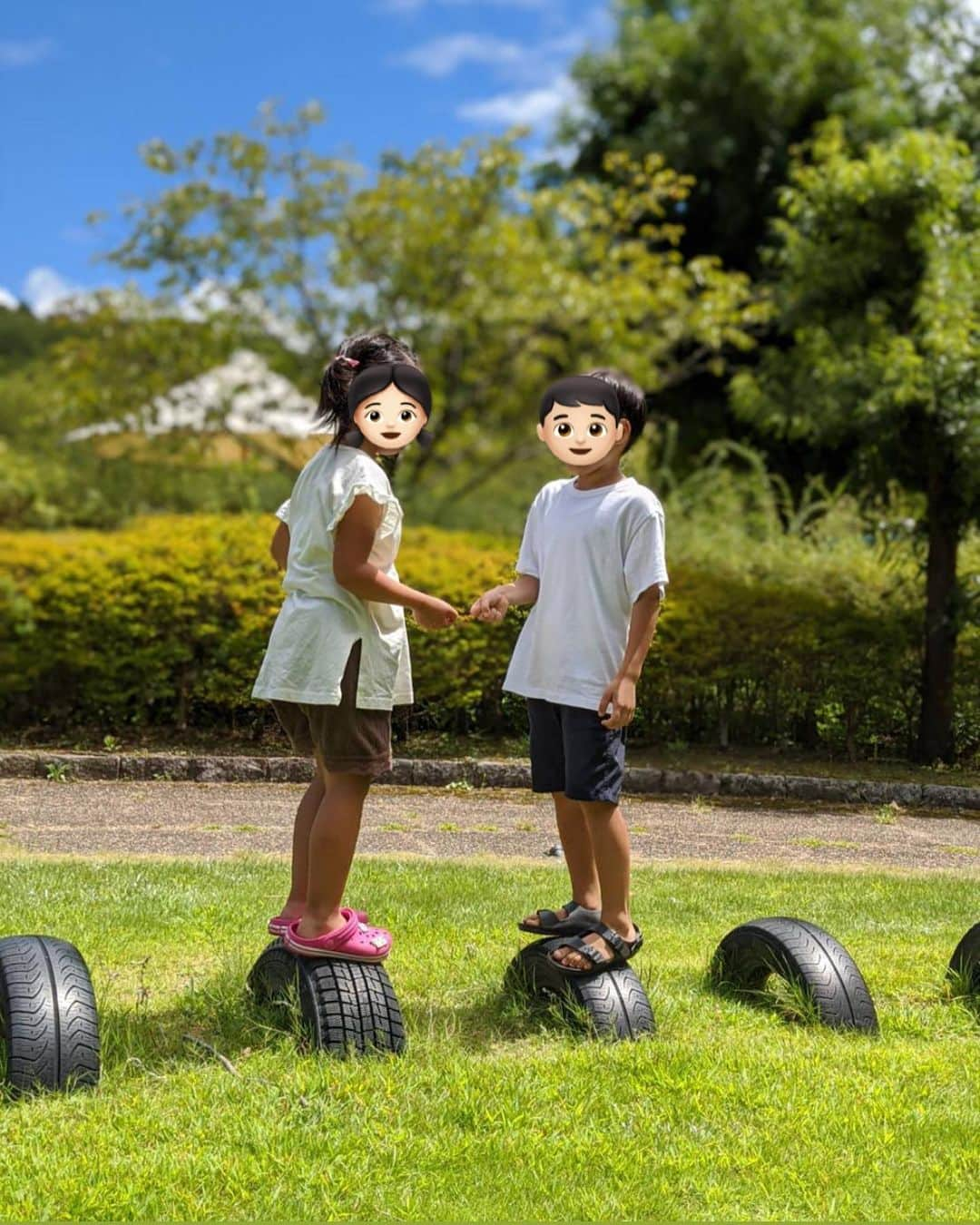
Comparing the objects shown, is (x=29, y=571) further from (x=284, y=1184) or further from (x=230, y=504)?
(x=230, y=504)

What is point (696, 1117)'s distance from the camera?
3.41 m

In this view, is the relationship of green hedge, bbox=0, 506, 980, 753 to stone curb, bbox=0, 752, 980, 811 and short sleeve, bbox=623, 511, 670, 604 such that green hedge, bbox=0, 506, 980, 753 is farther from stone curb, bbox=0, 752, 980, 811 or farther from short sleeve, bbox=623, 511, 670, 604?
short sleeve, bbox=623, 511, 670, 604

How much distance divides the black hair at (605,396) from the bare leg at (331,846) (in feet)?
3.82

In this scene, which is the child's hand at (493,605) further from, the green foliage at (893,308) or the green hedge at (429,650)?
the green foliage at (893,308)

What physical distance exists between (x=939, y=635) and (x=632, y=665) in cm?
752

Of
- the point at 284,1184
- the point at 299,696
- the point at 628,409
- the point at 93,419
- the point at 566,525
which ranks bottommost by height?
the point at 284,1184

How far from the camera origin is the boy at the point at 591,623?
4012mm

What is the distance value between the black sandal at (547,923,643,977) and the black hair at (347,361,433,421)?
1.54m

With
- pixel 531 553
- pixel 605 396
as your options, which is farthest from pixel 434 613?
pixel 605 396

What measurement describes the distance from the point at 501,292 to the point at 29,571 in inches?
355

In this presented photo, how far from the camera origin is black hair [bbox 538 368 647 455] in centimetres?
411

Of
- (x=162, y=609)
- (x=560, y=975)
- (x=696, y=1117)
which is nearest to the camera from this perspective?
(x=696, y=1117)

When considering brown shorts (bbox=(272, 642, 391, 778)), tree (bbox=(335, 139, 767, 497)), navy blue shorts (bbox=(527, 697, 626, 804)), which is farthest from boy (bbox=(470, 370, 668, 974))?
tree (bbox=(335, 139, 767, 497))

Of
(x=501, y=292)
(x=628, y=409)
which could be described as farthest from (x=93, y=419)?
(x=628, y=409)
